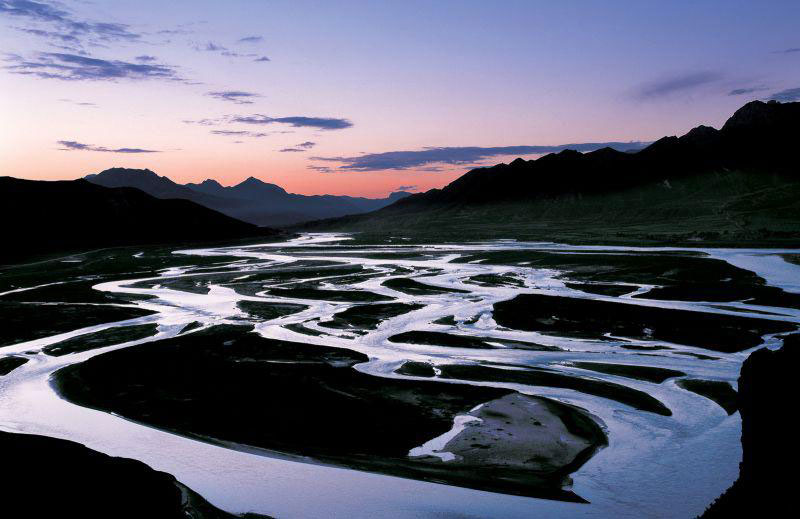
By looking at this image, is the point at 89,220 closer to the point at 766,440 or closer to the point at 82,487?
the point at 82,487

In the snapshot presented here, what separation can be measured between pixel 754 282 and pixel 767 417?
143ft

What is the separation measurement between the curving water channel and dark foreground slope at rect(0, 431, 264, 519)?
1.39 m

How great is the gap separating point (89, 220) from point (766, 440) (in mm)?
153654

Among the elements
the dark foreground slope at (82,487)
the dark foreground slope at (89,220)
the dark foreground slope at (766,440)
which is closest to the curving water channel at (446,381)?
the dark foreground slope at (82,487)

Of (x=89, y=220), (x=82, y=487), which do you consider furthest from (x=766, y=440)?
(x=89, y=220)

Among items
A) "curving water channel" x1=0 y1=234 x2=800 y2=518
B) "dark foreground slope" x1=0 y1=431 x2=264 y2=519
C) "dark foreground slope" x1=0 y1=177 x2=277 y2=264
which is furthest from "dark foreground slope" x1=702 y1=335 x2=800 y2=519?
"dark foreground slope" x1=0 y1=177 x2=277 y2=264

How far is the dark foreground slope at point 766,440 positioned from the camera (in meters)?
10.2

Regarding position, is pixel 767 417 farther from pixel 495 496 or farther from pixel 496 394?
pixel 496 394

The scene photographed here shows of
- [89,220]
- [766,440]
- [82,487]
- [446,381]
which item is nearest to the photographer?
[766,440]

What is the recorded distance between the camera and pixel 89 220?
474 feet

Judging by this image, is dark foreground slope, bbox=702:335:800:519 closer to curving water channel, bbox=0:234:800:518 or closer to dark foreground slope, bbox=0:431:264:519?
curving water channel, bbox=0:234:800:518

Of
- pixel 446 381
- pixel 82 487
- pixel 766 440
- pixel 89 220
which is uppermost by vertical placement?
pixel 89 220

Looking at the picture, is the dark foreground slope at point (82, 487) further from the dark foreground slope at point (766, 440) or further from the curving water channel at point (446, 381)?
the dark foreground slope at point (766, 440)

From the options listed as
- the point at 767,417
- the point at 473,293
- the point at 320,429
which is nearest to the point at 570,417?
the point at 320,429
